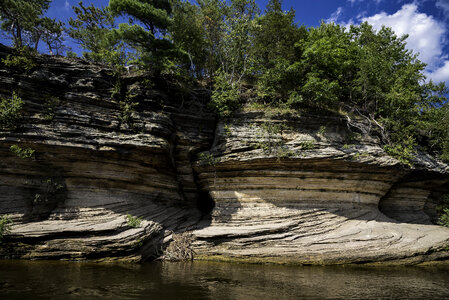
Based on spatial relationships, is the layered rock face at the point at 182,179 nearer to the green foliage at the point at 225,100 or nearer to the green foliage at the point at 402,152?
the green foliage at the point at 402,152

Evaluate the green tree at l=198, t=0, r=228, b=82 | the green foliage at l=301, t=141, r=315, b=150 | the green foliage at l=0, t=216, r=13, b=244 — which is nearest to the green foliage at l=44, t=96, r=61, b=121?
the green foliage at l=0, t=216, r=13, b=244

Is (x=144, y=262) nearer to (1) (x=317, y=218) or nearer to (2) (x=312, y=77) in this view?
(1) (x=317, y=218)

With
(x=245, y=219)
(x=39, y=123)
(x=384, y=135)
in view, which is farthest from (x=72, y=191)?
(x=384, y=135)

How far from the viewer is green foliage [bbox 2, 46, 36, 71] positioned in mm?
12922

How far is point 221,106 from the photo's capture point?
16.4 metres

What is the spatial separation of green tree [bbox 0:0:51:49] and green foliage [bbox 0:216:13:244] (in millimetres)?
12618

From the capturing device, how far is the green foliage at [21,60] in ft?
42.4

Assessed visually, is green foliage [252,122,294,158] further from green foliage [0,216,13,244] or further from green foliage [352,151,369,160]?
green foliage [0,216,13,244]

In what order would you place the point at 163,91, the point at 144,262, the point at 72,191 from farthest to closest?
1. the point at 163,91
2. the point at 72,191
3. the point at 144,262

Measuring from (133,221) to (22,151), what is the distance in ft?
22.2

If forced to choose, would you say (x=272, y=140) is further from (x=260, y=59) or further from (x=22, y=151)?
(x=22, y=151)

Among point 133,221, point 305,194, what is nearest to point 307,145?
point 305,194

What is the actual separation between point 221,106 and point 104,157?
8.06m

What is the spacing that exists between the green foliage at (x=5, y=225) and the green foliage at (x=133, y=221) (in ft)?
17.3
